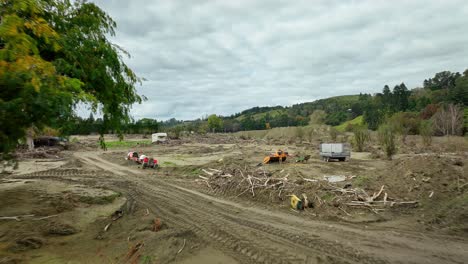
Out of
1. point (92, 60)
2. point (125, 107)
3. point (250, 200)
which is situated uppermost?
point (92, 60)

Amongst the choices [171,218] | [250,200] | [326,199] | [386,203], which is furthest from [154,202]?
[386,203]

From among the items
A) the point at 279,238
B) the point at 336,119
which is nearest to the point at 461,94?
the point at 336,119

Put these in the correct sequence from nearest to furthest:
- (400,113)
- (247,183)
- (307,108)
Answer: (247,183)
(400,113)
(307,108)

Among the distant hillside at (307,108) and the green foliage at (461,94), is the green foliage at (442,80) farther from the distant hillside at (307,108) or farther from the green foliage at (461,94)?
the green foliage at (461,94)

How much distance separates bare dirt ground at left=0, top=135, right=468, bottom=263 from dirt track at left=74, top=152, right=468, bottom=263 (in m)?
0.02

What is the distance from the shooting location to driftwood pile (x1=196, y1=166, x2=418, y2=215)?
8820 mm

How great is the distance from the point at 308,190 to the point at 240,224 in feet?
11.7

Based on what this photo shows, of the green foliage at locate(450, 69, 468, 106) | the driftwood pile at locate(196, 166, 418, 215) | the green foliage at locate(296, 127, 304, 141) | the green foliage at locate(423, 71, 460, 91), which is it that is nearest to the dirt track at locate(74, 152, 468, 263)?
the driftwood pile at locate(196, 166, 418, 215)

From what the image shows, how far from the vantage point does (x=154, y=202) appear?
10.1 metres

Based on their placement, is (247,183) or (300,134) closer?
(247,183)

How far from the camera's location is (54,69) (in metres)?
4.13

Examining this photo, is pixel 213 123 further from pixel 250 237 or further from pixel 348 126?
pixel 250 237

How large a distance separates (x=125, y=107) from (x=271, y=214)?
5.71 meters

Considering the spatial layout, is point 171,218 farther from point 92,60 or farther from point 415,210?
point 415,210
